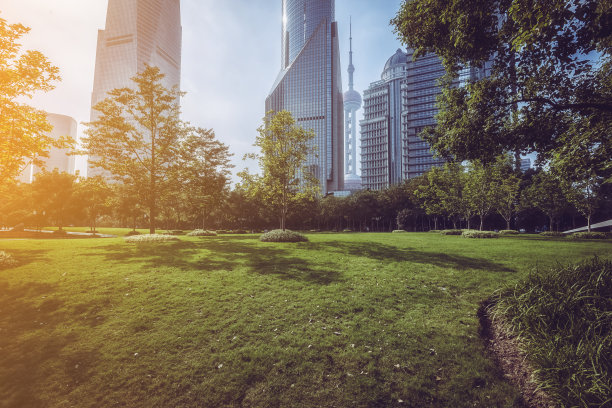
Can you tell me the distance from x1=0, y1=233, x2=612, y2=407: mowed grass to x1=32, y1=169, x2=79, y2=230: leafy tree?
1465 inches

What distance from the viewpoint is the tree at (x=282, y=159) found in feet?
75.4

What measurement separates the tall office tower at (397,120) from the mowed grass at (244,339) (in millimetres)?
136378

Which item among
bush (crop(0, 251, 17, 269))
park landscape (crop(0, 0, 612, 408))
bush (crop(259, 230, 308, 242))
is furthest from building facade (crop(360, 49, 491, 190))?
bush (crop(0, 251, 17, 269))

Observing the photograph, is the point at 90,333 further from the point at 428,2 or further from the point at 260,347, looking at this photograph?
the point at 428,2

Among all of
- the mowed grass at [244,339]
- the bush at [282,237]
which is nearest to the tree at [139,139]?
the bush at [282,237]

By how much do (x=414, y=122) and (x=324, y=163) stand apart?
2488 inches

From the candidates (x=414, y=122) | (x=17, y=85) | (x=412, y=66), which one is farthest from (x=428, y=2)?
(x=412, y=66)

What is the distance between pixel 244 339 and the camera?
566cm

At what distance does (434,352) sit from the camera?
536 cm

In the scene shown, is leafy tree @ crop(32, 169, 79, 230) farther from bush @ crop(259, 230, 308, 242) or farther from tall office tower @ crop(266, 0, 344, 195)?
tall office tower @ crop(266, 0, 344, 195)

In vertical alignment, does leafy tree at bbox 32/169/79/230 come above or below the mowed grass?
above

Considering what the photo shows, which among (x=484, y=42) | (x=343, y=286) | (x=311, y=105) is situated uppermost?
(x=311, y=105)

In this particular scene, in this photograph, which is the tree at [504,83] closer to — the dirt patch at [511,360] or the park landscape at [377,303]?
the park landscape at [377,303]

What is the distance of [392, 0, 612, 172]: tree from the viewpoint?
700 cm
